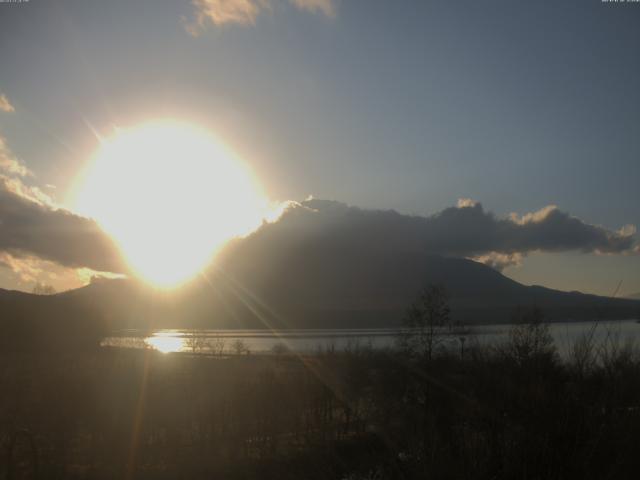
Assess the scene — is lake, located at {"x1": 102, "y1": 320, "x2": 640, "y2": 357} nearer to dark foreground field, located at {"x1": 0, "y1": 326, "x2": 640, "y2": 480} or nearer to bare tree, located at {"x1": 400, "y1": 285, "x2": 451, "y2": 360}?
dark foreground field, located at {"x1": 0, "y1": 326, "x2": 640, "y2": 480}

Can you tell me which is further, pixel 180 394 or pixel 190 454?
pixel 180 394

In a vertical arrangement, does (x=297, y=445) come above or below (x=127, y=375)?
below

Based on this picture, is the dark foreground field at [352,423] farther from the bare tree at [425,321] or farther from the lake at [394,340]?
the bare tree at [425,321]

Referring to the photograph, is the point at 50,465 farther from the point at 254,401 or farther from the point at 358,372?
the point at 358,372

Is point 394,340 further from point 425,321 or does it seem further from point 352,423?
point 352,423

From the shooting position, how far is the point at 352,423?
94.1 ft

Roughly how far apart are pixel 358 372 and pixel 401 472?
3903cm

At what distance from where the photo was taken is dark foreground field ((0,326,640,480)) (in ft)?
17.0

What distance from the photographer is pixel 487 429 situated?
5.68 meters

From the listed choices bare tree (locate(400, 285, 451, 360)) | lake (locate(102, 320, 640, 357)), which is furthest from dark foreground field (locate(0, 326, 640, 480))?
bare tree (locate(400, 285, 451, 360))

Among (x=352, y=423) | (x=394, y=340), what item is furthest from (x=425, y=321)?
(x=394, y=340)

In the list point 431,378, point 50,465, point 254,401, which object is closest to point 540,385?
point 50,465

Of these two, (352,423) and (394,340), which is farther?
(394,340)

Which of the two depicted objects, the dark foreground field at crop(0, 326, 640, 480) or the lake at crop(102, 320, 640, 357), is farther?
the lake at crop(102, 320, 640, 357)
